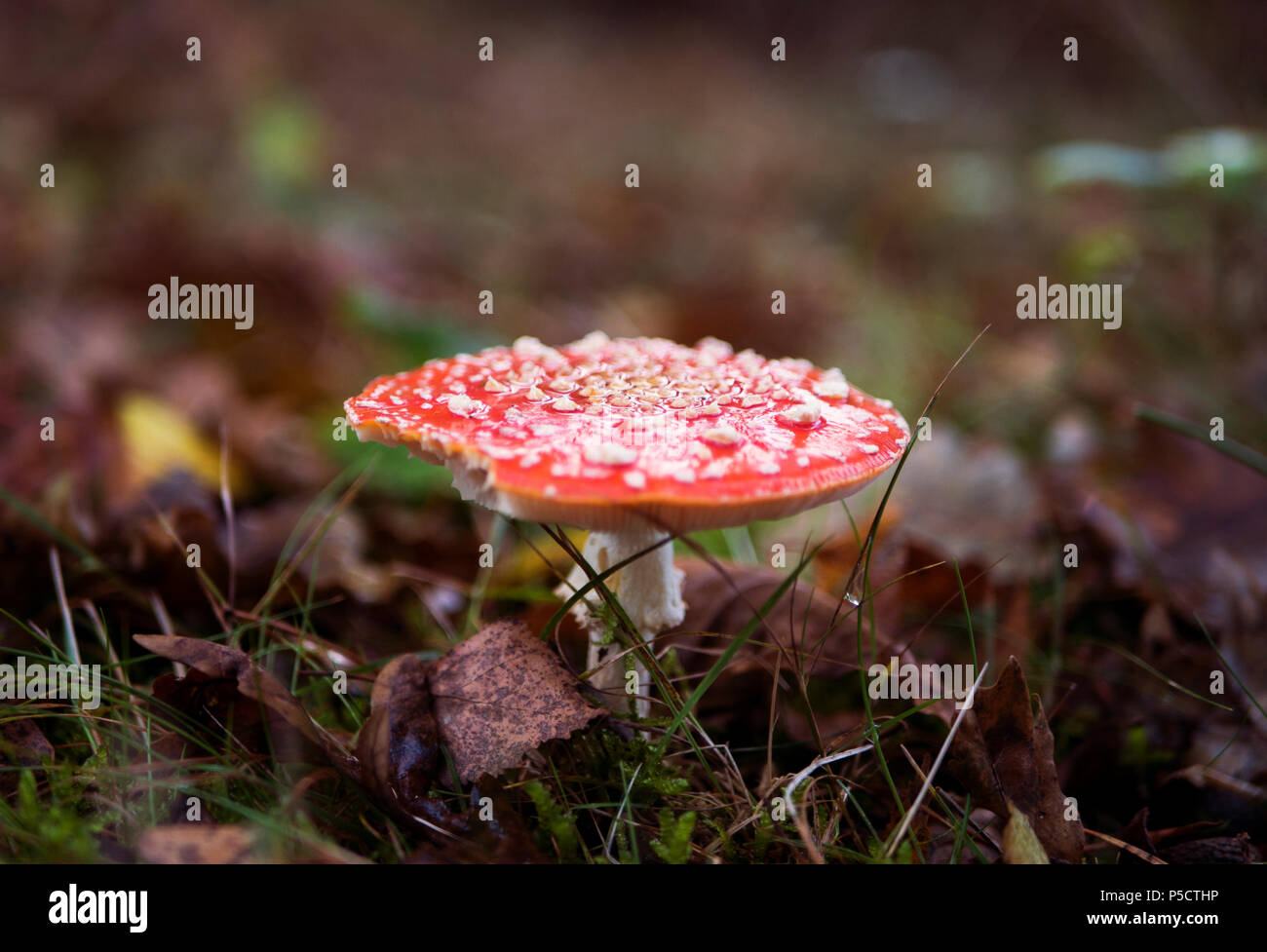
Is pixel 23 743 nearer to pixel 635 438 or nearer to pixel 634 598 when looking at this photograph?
pixel 634 598

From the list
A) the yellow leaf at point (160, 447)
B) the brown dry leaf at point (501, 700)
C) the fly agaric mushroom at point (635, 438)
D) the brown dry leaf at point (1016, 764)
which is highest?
the fly agaric mushroom at point (635, 438)

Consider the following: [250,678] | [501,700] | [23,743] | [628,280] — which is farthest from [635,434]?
[628,280]

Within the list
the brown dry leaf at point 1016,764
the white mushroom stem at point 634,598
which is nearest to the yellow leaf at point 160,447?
the white mushroom stem at point 634,598

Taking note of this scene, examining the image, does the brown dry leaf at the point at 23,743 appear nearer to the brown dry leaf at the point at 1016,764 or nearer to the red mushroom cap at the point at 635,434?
the red mushroom cap at the point at 635,434

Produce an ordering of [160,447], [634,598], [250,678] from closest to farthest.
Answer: [250,678], [634,598], [160,447]
